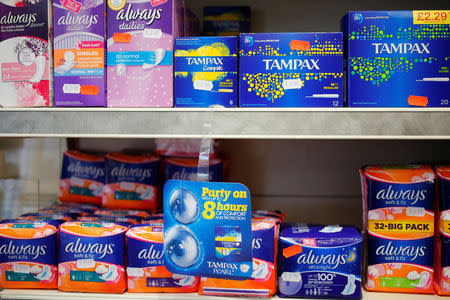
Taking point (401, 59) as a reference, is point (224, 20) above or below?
above

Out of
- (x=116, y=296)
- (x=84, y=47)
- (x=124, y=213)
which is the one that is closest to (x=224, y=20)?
(x=84, y=47)

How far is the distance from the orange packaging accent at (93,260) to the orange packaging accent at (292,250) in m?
0.53

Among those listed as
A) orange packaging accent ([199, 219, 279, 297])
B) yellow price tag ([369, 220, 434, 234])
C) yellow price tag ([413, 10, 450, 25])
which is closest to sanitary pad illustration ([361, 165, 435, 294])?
yellow price tag ([369, 220, 434, 234])

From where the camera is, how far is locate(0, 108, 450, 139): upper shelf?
1.22 m

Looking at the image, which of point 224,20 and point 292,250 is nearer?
point 292,250

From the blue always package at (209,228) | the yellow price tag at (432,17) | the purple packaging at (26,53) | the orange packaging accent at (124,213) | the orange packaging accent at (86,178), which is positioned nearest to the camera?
the blue always package at (209,228)

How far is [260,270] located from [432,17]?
93 centimetres

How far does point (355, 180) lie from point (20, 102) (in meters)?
1.37

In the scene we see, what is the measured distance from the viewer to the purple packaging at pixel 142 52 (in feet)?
4.44

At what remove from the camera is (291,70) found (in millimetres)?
1317

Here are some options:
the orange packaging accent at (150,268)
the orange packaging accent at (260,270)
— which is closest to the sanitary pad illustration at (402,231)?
the orange packaging accent at (260,270)

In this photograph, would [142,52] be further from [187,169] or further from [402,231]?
[402,231]

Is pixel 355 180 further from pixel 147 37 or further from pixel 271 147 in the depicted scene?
pixel 147 37

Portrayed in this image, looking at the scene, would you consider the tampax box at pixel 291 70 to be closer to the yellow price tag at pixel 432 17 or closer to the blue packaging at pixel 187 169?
the yellow price tag at pixel 432 17
